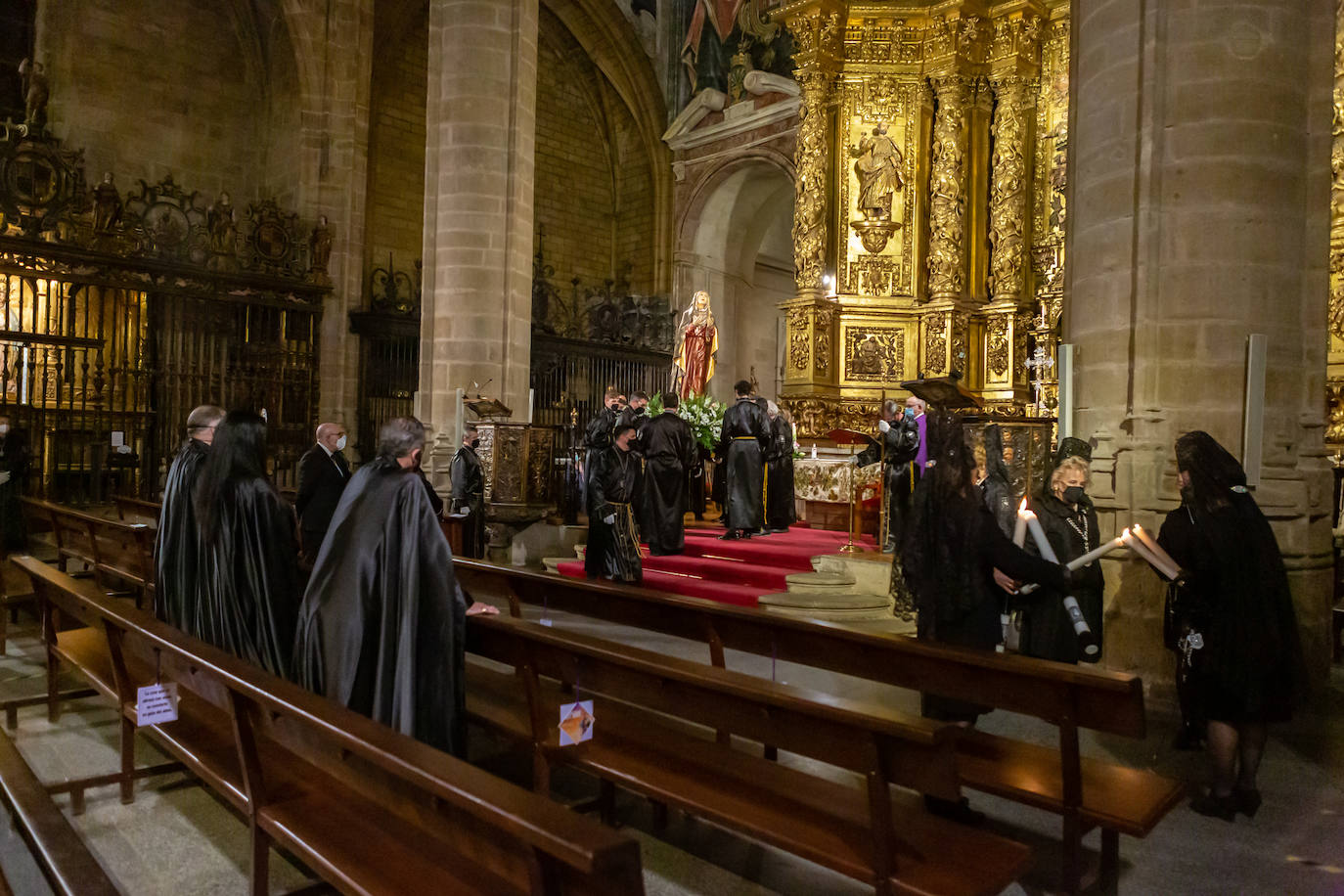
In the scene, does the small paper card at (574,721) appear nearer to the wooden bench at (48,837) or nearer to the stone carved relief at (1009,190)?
the wooden bench at (48,837)

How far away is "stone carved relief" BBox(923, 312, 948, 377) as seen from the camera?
13.2 meters

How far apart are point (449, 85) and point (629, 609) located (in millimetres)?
8316

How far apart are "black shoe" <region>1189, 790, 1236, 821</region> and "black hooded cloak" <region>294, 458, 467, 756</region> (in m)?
2.92

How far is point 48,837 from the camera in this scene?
2182 millimetres

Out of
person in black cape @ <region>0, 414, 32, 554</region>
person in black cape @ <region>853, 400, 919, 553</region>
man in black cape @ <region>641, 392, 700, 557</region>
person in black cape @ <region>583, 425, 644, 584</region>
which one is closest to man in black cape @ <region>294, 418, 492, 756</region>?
person in black cape @ <region>583, 425, 644, 584</region>

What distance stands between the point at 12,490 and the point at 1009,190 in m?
12.6

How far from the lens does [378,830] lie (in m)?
2.71

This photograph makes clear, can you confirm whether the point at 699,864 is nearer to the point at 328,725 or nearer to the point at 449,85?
the point at 328,725

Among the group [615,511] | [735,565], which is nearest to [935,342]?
[735,565]

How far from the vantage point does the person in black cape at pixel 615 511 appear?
7922 millimetres

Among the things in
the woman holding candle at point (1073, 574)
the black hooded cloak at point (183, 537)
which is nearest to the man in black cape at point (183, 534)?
the black hooded cloak at point (183, 537)

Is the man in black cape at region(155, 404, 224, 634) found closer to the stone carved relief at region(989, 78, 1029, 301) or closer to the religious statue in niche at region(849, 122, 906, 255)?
the religious statue in niche at region(849, 122, 906, 255)

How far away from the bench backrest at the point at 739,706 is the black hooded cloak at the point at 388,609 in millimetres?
291

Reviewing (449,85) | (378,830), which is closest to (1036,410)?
(449,85)
